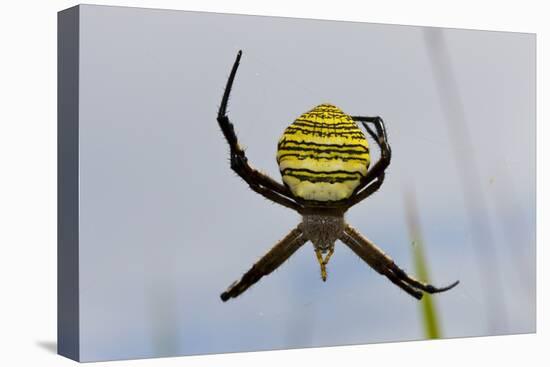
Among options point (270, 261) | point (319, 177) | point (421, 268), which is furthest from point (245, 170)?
point (421, 268)

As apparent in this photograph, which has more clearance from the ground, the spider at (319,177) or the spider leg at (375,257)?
the spider at (319,177)

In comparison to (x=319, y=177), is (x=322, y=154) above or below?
above

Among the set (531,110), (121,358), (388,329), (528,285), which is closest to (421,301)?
(388,329)

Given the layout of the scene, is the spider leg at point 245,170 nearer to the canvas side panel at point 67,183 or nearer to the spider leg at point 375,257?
Answer: the spider leg at point 375,257

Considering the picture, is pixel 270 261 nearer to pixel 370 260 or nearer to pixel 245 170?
pixel 245 170

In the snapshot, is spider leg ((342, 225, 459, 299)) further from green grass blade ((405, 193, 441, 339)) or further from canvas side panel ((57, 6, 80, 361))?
canvas side panel ((57, 6, 80, 361))

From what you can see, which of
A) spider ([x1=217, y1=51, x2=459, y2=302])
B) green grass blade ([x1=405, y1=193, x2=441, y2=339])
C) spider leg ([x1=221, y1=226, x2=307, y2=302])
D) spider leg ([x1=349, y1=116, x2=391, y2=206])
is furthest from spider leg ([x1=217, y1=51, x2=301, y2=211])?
green grass blade ([x1=405, y1=193, x2=441, y2=339])

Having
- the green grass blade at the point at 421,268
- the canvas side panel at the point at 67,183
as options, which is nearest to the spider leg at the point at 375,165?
the green grass blade at the point at 421,268
